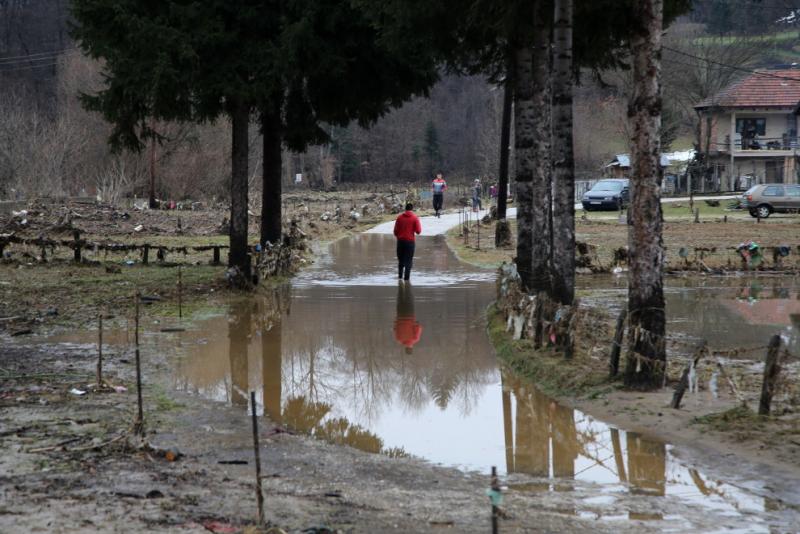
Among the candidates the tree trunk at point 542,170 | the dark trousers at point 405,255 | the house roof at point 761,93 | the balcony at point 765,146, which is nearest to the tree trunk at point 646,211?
the tree trunk at point 542,170

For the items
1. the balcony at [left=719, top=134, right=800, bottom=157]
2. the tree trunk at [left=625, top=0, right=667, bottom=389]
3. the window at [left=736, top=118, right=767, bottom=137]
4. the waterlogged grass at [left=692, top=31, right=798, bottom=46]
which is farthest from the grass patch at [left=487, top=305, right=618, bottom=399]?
the waterlogged grass at [left=692, top=31, right=798, bottom=46]

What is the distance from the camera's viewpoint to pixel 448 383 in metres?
13.0

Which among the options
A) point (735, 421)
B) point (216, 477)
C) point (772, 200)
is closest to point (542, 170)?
point (735, 421)

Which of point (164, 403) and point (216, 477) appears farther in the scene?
point (164, 403)

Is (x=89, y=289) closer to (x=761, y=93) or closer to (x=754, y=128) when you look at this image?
(x=754, y=128)

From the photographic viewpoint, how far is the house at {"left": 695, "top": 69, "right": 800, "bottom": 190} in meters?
68.2

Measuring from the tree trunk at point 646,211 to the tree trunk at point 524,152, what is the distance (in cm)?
660

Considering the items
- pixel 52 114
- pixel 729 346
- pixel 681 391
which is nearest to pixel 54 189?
pixel 52 114

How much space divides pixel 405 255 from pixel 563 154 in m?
8.63

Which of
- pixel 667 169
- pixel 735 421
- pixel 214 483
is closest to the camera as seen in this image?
pixel 214 483

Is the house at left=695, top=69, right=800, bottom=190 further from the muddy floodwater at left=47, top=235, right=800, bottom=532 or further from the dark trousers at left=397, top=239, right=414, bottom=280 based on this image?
the dark trousers at left=397, top=239, right=414, bottom=280

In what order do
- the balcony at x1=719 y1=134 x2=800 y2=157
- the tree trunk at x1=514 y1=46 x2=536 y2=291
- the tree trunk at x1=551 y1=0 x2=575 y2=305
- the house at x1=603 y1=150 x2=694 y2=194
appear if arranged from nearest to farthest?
the tree trunk at x1=551 y1=0 x2=575 y2=305 → the tree trunk at x1=514 y1=46 x2=536 y2=291 → the house at x1=603 y1=150 x2=694 y2=194 → the balcony at x1=719 y1=134 x2=800 y2=157

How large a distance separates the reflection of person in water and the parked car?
26.8 metres

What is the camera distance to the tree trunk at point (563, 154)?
14.8 meters
